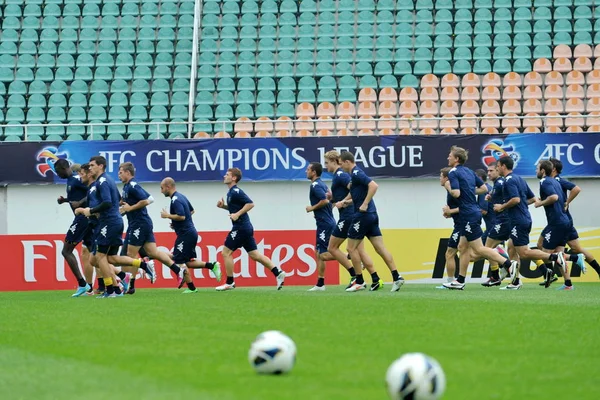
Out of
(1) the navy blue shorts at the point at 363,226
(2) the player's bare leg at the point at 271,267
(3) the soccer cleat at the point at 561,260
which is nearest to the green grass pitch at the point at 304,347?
(1) the navy blue shorts at the point at 363,226

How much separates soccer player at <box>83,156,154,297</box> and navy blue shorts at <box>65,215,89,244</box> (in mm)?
1503

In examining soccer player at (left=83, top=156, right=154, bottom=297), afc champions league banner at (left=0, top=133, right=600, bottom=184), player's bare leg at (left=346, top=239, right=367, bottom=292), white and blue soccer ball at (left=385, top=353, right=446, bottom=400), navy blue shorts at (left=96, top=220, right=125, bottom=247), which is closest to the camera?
white and blue soccer ball at (left=385, top=353, right=446, bottom=400)

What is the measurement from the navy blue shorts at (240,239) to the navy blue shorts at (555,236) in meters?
4.69

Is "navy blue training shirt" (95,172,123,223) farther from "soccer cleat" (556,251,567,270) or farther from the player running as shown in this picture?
the player running

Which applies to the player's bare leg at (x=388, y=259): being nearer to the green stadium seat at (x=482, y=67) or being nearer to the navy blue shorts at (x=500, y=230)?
the navy blue shorts at (x=500, y=230)

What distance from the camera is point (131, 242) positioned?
18.0 m

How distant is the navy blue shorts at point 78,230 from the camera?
1830 cm

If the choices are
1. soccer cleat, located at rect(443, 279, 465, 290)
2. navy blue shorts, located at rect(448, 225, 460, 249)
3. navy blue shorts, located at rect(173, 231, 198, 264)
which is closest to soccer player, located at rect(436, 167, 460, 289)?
navy blue shorts, located at rect(448, 225, 460, 249)

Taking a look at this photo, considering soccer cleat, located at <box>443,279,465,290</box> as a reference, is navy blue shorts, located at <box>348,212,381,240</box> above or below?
above

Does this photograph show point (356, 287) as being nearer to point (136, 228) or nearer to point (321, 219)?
point (321, 219)

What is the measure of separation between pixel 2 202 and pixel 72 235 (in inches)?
328

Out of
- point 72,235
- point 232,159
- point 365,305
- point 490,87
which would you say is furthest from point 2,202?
point 365,305

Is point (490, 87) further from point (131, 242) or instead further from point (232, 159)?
point (131, 242)

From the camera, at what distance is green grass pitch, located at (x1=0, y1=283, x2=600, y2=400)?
259 inches
